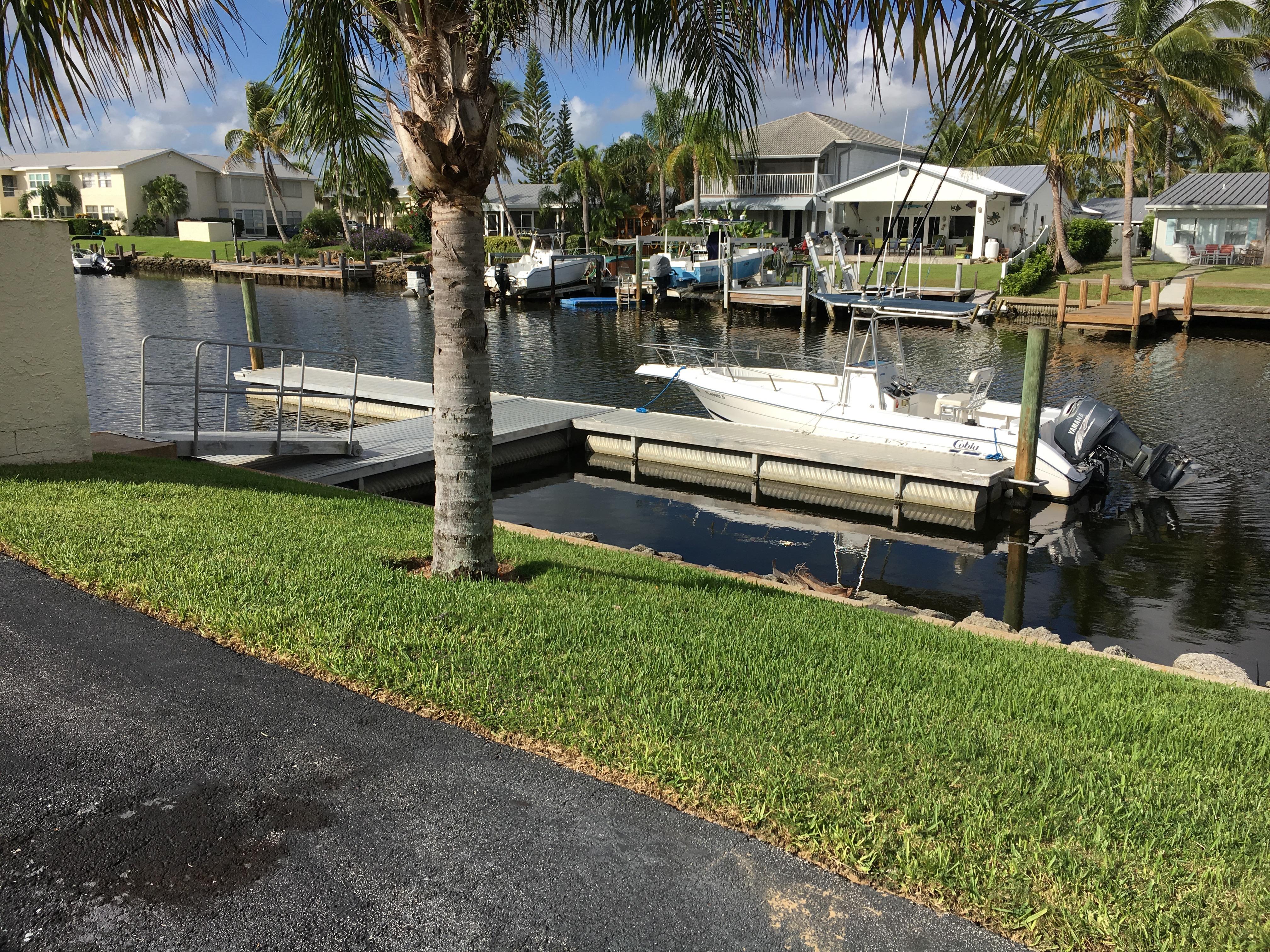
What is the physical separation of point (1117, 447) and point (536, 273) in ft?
113

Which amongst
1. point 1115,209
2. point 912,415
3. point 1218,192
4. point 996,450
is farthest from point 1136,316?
point 1115,209

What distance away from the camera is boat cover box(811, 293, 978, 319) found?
631 inches

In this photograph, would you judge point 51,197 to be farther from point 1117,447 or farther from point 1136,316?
point 1117,447

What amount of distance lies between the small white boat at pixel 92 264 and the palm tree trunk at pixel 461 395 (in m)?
71.6

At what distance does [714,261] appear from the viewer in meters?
46.0

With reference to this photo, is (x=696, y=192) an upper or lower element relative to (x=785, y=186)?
lower

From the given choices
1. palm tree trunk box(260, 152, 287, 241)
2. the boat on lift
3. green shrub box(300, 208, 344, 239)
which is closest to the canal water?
the boat on lift

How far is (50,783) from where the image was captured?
14.1 feet

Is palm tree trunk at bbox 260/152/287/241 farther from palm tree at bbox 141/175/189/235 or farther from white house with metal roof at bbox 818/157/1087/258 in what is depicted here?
white house with metal roof at bbox 818/157/1087/258

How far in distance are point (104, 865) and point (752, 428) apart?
1460cm

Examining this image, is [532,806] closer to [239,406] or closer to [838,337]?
[239,406]

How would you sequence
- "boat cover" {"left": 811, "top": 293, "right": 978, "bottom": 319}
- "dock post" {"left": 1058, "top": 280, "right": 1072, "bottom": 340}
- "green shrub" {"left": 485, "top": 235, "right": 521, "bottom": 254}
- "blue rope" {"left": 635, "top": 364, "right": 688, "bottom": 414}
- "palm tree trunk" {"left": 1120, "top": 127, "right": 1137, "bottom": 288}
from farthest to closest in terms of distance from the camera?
1. "green shrub" {"left": 485, "top": 235, "right": 521, "bottom": 254}
2. "palm tree trunk" {"left": 1120, "top": 127, "right": 1137, "bottom": 288}
3. "dock post" {"left": 1058, "top": 280, "right": 1072, "bottom": 340}
4. "blue rope" {"left": 635, "top": 364, "right": 688, "bottom": 414}
5. "boat cover" {"left": 811, "top": 293, "right": 978, "bottom": 319}

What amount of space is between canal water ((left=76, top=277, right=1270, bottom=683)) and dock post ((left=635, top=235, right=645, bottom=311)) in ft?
39.5

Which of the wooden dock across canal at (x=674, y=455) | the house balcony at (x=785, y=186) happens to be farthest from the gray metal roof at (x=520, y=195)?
the wooden dock across canal at (x=674, y=455)
